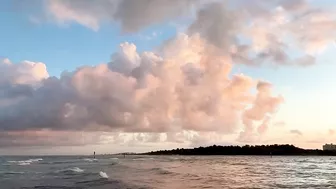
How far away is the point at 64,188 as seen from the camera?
113 ft

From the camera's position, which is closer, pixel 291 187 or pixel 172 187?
pixel 172 187

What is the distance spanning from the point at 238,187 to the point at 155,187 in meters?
7.76

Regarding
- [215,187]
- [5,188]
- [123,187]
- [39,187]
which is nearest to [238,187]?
[215,187]

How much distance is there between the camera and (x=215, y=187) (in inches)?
1382

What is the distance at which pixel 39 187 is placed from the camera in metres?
35.4

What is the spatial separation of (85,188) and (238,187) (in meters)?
14.1

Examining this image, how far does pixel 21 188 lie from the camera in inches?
1368

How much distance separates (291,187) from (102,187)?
18.1 m

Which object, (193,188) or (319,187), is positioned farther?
(319,187)

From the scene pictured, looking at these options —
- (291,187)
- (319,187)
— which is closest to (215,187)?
(291,187)

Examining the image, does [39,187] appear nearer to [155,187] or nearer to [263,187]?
[155,187]

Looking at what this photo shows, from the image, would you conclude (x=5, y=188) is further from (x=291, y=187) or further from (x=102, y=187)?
(x=291, y=187)

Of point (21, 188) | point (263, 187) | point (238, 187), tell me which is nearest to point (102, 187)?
point (21, 188)

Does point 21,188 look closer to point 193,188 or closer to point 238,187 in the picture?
point 193,188
